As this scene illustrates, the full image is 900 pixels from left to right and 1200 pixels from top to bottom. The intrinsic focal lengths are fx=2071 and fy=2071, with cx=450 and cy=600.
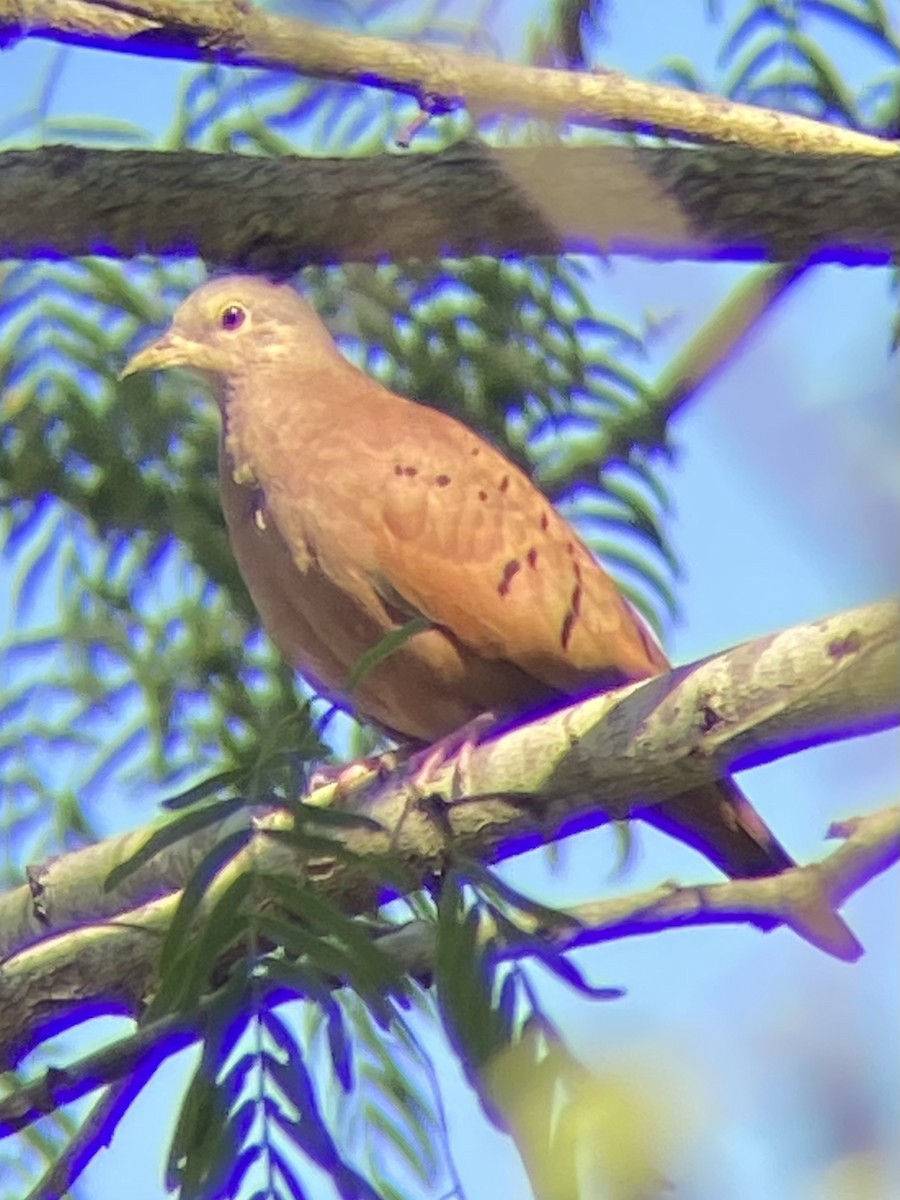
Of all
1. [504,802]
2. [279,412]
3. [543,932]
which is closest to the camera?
[543,932]

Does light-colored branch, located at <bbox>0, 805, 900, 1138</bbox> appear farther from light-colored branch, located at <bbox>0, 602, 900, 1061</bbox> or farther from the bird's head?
the bird's head

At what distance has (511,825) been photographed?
2408 millimetres

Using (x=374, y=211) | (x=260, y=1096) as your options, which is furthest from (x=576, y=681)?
(x=260, y=1096)

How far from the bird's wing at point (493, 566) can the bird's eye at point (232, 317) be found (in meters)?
0.53

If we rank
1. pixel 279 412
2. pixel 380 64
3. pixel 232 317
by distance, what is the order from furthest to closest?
pixel 232 317, pixel 279 412, pixel 380 64

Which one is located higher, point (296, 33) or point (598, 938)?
point (296, 33)

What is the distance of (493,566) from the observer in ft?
11.1

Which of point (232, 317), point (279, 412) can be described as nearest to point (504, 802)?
point (279, 412)

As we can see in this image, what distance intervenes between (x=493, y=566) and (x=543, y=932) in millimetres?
1610

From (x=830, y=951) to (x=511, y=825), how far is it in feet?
5.28

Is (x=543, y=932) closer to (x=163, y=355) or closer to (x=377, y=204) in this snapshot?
(x=377, y=204)

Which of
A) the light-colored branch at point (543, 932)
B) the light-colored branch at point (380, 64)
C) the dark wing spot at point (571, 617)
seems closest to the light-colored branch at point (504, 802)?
the light-colored branch at point (543, 932)

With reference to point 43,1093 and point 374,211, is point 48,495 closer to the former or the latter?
point 374,211

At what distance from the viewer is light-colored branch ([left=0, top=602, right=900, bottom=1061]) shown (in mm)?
1988
